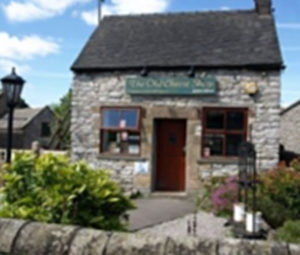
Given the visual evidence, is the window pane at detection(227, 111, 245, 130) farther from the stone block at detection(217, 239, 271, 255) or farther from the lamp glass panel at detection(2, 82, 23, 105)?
the stone block at detection(217, 239, 271, 255)

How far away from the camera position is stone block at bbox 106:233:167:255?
3.04 metres

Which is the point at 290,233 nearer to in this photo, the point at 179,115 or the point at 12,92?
the point at 179,115

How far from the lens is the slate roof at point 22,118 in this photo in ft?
110

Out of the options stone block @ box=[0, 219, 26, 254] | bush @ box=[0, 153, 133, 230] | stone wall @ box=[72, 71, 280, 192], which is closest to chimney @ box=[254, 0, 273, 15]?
stone wall @ box=[72, 71, 280, 192]

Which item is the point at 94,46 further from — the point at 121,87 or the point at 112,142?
the point at 112,142

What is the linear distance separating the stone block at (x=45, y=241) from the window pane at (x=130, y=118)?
9.28 meters

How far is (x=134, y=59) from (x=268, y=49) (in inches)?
159

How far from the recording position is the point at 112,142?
510 inches

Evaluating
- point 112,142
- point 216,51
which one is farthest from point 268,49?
point 112,142

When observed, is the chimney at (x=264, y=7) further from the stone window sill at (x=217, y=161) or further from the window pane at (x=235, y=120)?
the stone window sill at (x=217, y=161)

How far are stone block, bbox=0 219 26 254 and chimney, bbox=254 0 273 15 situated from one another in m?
11.9

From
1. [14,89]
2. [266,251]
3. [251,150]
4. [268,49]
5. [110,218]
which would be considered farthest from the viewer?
[268,49]

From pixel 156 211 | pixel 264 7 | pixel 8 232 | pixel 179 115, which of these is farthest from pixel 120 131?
pixel 8 232

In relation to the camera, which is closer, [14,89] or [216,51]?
[14,89]
